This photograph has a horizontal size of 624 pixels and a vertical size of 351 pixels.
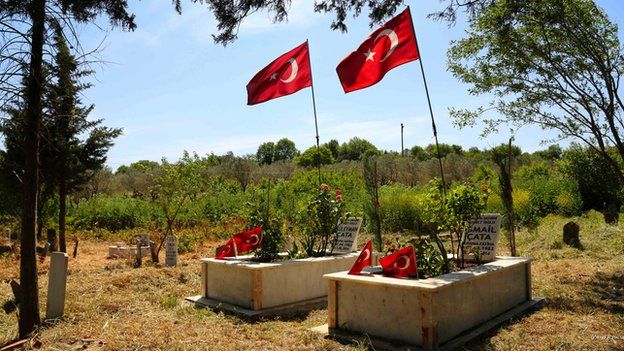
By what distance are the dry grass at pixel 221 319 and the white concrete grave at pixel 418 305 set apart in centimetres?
29

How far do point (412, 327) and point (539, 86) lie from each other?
648cm

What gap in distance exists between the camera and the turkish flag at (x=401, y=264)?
16.5ft

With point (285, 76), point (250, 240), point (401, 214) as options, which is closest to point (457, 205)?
point (250, 240)

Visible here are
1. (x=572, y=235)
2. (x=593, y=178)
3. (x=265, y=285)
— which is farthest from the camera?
(x=593, y=178)

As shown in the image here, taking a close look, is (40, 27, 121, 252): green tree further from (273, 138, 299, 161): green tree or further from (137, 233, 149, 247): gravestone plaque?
(273, 138, 299, 161): green tree

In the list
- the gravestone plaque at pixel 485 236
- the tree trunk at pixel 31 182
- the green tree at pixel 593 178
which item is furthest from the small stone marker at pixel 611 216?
the tree trunk at pixel 31 182

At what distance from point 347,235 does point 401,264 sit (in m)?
2.82

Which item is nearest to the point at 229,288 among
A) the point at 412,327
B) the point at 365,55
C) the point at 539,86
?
the point at 412,327

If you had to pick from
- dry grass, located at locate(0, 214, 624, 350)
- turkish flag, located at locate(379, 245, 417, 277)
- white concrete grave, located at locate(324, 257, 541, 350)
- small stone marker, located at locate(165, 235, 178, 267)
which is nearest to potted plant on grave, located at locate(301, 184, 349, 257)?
dry grass, located at locate(0, 214, 624, 350)

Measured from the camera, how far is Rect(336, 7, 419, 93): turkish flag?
658 cm

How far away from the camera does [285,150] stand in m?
88.3

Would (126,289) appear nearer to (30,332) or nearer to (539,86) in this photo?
(30,332)

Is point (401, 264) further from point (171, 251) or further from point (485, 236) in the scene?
point (171, 251)

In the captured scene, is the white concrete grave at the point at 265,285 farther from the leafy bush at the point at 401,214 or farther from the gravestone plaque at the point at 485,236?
the leafy bush at the point at 401,214
